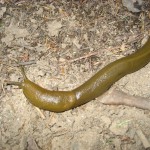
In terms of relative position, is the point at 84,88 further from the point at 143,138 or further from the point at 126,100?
the point at 143,138

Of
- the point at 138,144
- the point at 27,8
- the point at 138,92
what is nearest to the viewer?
the point at 138,144

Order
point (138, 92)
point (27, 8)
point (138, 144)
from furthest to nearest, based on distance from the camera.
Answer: point (27, 8), point (138, 92), point (138, 144)

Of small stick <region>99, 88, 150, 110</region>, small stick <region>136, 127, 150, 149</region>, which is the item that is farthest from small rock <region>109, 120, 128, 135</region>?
small stick <region>99, 88, 150, 110</region>

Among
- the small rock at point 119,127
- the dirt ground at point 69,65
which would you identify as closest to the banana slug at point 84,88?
the dirt ground at point 69,65

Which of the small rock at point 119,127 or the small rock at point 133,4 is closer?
the small rock at point 119,127

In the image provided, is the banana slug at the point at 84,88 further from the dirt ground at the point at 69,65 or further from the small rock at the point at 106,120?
the small rock at the point at 106,120

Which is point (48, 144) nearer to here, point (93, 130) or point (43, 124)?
point (43, 124)

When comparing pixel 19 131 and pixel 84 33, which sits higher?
pixel 84 33

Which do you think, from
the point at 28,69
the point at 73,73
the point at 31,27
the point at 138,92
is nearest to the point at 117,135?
the point at 138,92
